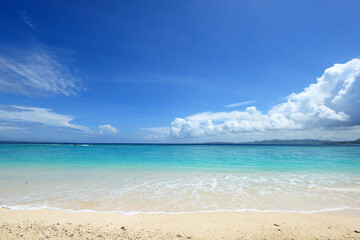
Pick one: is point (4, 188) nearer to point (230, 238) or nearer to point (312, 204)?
point (230, 238)

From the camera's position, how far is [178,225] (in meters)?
4.92

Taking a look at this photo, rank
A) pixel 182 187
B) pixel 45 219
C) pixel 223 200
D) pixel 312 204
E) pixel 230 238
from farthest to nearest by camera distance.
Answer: pixel 182 187 < pixel 223 200 < pixel 312 204 < pixel 45 219 < pixel 230 238

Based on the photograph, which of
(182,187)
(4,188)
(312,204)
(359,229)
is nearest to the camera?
(359,229)

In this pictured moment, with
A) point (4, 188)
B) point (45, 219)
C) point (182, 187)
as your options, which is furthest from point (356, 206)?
point (4, 188)

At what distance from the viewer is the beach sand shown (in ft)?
13.8

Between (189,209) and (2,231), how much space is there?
5196mm

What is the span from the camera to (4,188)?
28.7 ft

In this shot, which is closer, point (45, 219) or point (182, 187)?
point (45, 219)

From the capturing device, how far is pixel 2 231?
4.23m

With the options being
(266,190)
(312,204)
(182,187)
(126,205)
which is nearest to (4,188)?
(126,205)

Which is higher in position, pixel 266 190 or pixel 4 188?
pixel 4 188

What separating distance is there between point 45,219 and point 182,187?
6.00 meters

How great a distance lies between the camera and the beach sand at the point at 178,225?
13.8 feet

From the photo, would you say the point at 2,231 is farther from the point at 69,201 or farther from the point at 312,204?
the point at 312,204
